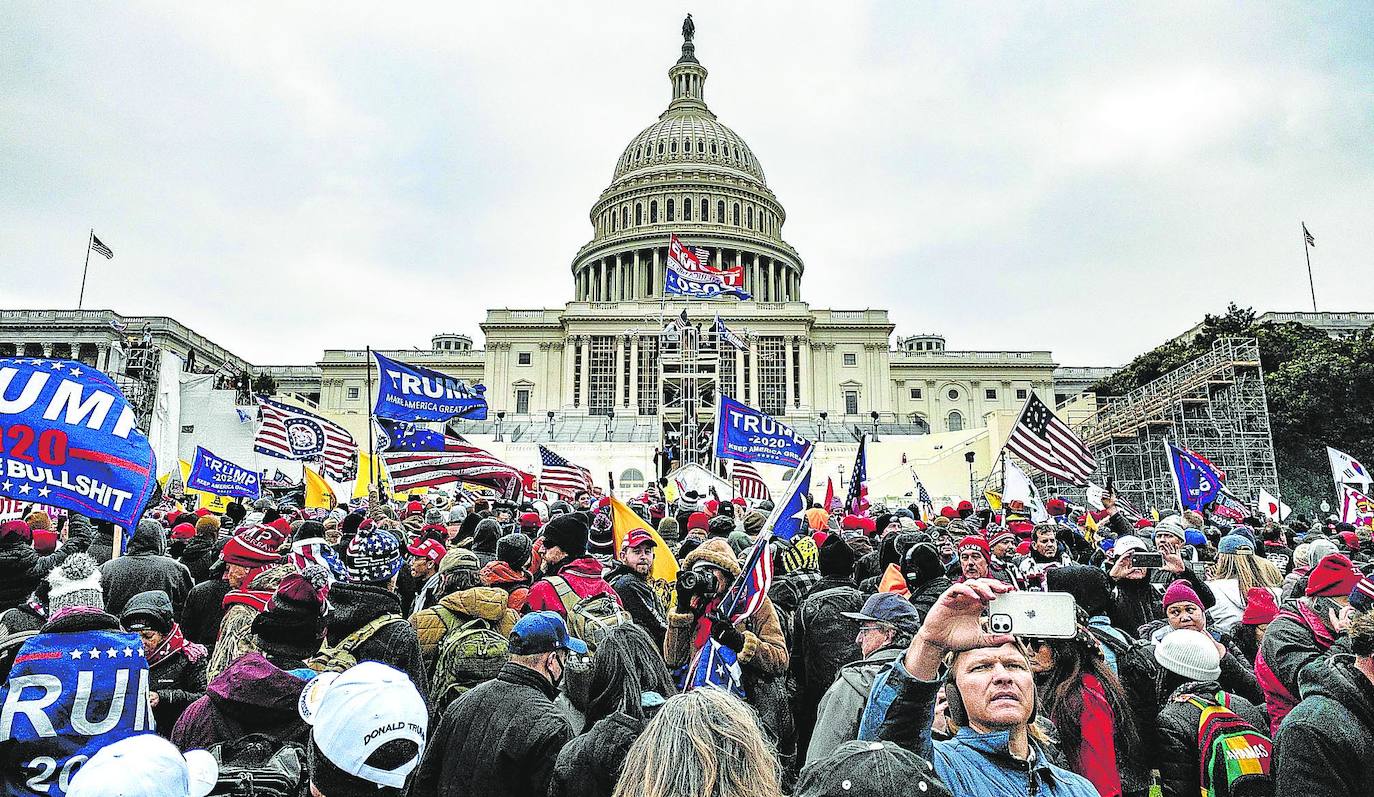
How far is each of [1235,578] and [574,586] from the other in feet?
13.8

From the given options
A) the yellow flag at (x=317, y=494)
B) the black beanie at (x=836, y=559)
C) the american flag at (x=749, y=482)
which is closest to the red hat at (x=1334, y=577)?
the black beanie at (x=836, y=559)

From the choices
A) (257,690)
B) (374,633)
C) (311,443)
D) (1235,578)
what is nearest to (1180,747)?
(1235,578)

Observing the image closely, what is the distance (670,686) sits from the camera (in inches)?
134

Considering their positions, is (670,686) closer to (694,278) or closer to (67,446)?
(67,446)

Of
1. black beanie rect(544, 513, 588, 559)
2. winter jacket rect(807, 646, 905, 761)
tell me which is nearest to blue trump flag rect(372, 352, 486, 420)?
black beanie rect(544, 513, 588, 559)

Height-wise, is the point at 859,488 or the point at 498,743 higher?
the point at 859,488

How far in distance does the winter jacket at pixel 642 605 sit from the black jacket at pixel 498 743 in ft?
5.71

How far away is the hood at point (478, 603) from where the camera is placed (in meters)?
4.30

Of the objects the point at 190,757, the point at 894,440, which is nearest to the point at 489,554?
the point at 190,757

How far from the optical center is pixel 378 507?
11.3 meters

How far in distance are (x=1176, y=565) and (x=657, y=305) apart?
60.7 meters

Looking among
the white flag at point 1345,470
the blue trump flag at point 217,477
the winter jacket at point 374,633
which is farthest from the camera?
the white flag at point 1345,470

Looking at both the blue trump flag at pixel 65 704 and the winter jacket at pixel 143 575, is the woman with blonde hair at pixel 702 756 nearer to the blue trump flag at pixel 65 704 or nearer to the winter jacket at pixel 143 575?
the blue trump flag at pixel 65 704

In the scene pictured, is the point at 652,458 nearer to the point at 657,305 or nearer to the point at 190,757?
the point at 657,305
